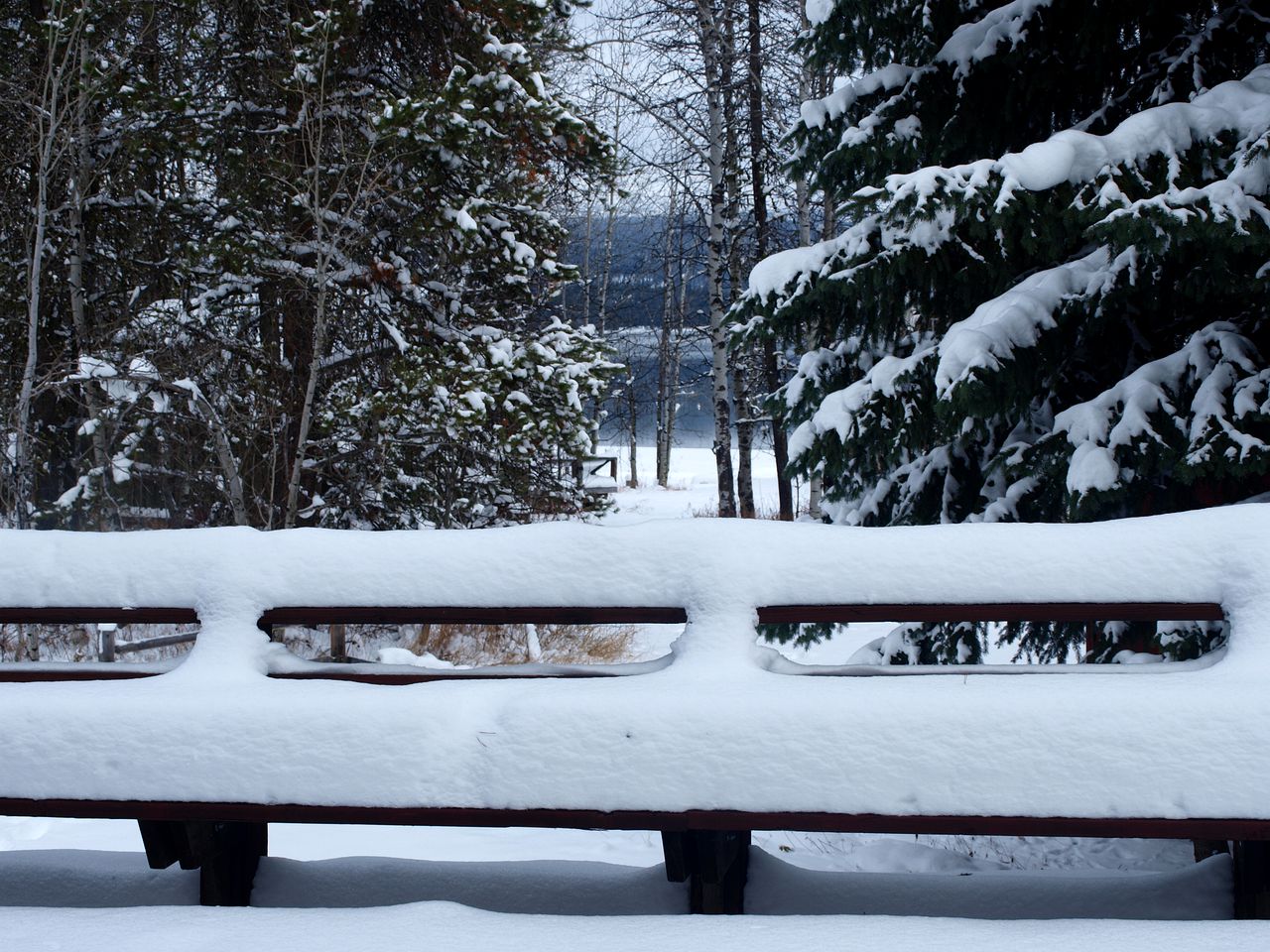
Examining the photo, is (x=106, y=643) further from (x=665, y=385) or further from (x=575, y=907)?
(x=665, y=385)

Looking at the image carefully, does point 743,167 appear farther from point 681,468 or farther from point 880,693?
point 681,468

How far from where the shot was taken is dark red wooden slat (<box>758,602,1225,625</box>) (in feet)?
6.73

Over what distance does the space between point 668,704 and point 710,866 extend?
481mm

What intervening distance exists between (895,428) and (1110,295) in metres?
0.96

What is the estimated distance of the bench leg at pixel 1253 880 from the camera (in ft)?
6.74

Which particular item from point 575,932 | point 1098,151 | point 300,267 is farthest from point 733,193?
point 575,932

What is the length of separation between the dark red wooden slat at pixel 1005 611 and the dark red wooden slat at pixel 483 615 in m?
0.27

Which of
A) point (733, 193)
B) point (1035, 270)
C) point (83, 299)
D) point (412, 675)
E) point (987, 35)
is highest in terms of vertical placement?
point (733, 193)

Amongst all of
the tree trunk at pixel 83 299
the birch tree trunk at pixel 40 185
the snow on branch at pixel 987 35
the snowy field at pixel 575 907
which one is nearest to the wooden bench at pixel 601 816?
the snowy field at pixel 575 907

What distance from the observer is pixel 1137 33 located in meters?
4.45

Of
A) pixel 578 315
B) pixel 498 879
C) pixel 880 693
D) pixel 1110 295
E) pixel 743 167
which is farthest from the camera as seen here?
pixel 578 315

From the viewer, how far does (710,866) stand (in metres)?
2.12

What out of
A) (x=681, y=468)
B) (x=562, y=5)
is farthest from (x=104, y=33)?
(x=681, y=468)

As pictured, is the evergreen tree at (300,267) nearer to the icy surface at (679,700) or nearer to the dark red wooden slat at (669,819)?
the icy surface at (679,700)
